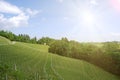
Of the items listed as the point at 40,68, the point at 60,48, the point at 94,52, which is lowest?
the point at 40,68

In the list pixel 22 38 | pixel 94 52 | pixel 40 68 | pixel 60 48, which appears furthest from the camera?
pixel 22 38

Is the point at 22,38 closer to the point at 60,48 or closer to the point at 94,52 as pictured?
the point at 60,48

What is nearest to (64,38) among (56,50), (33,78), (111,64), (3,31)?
(56,50)

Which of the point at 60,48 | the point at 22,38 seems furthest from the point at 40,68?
the point at 22,38

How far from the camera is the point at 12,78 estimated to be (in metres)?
28.8

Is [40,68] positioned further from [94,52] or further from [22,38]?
[22,38]

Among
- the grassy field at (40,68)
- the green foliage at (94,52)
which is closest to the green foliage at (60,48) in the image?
the green foliage at (94,52)

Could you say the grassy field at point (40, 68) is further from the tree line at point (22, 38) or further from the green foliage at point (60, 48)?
the tree line at point (22, 38)

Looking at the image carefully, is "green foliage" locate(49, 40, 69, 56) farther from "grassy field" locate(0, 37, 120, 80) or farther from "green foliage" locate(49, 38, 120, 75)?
"grassy field" locate(0, 37, 120, 80)

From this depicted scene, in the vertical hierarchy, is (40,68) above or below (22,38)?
below

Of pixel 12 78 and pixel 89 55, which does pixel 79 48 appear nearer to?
pixel 89 55

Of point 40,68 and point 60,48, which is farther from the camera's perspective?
point 60,48

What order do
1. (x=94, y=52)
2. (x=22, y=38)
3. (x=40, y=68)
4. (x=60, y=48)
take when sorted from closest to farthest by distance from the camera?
(x=40, y=68), (x=94, y=52), (x=60, y=48), (x=22, y=38)

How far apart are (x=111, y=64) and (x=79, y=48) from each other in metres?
15.7
